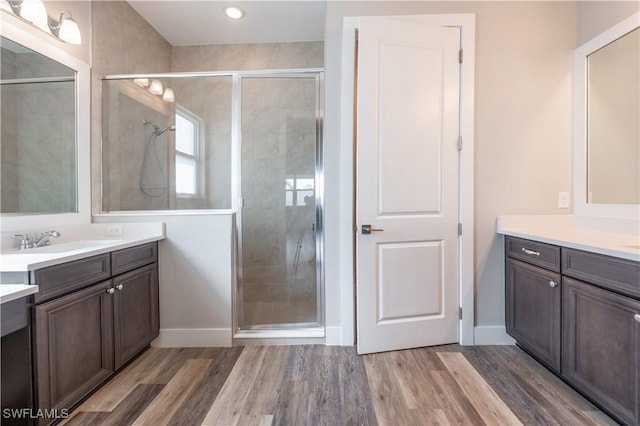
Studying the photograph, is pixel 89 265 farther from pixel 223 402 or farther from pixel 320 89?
pixel 320 89

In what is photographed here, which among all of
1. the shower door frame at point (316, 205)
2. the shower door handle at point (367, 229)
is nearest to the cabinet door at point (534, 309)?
the shower door handle at point (367, 229)

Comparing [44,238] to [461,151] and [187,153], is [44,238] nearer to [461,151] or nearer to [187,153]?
[187,153]

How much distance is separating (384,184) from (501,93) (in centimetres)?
116

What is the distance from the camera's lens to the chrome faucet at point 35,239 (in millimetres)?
1688

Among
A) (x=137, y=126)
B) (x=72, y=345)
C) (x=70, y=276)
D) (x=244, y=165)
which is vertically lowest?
(x=72, y=345)

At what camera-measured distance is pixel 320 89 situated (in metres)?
2.47

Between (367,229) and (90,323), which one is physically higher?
(367,229)

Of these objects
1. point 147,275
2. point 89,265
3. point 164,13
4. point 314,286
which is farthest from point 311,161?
point 164,13

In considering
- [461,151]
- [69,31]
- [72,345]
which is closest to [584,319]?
[461,151]

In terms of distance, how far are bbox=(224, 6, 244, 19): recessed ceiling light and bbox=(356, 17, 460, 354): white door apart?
1.27 meters

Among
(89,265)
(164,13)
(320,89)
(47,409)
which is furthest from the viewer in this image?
(164,13)

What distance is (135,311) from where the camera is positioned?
196 cm

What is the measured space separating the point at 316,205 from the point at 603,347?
193 centimetres

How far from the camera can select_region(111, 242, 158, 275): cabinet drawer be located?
1803mm
